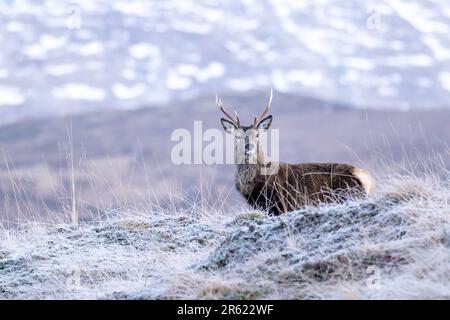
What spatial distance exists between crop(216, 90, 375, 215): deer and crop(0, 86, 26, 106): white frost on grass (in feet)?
287

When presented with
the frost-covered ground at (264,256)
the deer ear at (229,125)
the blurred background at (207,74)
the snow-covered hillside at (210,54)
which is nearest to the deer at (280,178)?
the deer ear at (229,125)

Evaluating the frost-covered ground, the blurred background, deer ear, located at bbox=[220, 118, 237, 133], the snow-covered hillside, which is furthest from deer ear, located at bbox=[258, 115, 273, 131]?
the snow-covered hillside

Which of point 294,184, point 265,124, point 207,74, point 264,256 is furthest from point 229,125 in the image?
point 207,74

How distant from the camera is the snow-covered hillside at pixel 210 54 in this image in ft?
347

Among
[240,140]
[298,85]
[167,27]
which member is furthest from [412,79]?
[240,140]

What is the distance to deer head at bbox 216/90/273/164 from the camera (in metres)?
12.0

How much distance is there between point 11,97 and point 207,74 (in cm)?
2647

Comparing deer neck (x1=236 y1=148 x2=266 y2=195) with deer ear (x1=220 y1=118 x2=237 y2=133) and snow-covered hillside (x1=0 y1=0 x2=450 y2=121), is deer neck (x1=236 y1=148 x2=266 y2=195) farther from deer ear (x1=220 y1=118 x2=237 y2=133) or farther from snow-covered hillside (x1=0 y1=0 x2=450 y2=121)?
snow-covered hillside (x1=0 y1=0 x2=450 y2=121)

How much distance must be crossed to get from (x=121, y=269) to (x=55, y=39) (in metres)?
130

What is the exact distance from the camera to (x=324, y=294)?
7.32 meters

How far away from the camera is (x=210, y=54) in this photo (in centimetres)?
12669

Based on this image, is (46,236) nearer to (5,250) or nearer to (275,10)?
(5,250)

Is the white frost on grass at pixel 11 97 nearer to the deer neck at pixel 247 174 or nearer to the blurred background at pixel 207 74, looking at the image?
the blurred background at pixel 207 74

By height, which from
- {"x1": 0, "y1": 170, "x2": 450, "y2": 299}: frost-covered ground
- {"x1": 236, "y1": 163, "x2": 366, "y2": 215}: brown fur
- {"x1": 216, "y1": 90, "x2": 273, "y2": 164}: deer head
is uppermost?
{"x1": 216, "y1": 90, "x2": 273, "y2": 164}: deer head
